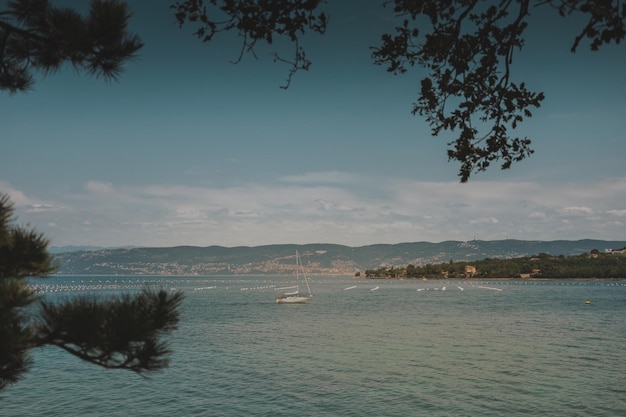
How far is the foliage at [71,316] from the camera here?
5707 mm

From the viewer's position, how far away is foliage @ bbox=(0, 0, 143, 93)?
6.45 m

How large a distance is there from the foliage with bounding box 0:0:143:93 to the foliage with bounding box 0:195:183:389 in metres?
2.30

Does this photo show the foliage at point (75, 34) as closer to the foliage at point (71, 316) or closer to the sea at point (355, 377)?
the foliage at point (71, 316)

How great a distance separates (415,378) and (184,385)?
12.6m

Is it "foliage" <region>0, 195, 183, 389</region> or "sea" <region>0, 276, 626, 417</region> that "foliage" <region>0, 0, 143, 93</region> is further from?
"sea" <region>0, 276, 626, 417</region>

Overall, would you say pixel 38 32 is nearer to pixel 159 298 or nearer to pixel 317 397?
pixel 159 298

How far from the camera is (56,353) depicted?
42.0 meters

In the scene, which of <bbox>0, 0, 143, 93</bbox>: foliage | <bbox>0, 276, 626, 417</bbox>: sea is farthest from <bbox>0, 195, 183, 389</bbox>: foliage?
<bbox>0, 276, 626, 417</bbox>: sea

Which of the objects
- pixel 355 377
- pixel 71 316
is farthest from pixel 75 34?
pixel 355 377

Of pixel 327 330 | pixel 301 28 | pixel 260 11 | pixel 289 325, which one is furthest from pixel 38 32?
pixel 289 325

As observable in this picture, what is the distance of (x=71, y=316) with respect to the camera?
6.02 metres

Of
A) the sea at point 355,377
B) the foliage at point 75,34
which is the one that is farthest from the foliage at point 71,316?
the sea at point 355,377

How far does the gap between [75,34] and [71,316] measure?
138 inches

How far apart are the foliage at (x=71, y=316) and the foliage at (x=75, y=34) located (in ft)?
7.56
